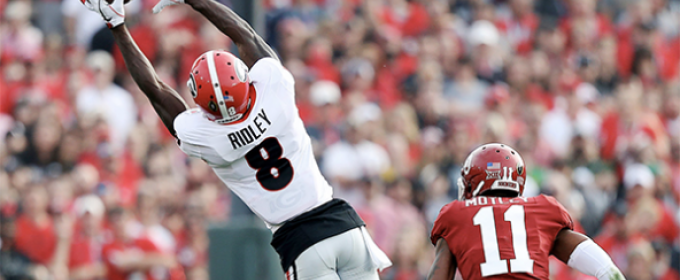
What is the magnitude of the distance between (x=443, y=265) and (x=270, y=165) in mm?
1287

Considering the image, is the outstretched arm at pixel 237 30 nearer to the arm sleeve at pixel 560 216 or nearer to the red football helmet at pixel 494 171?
the red football helmet at pixel 494 171

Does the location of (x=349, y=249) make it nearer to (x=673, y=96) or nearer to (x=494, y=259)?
(x=494, y=259)

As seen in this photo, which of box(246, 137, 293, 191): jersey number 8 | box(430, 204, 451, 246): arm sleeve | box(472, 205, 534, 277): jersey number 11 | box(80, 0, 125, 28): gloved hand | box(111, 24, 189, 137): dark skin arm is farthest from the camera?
box(80, 0, 125, 28): gloved hand

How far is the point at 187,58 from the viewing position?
39.3 ft

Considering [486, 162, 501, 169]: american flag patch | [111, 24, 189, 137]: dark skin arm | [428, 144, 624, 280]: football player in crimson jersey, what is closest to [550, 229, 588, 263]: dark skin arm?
[428, 144, 624, 280]: football player in crimson jersey

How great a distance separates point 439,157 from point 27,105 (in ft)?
16.1

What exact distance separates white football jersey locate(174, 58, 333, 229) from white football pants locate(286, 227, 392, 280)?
Result: 0.28 m

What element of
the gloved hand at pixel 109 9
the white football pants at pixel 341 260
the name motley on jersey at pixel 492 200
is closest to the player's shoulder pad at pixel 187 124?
the gloved hand at pixel 109 9

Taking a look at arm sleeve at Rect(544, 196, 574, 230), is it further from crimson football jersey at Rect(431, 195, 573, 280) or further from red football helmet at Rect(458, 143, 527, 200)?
red football helmet at Rect(458, 143, 527, 200)

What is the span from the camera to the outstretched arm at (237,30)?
6.21m

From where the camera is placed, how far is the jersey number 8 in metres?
5.75

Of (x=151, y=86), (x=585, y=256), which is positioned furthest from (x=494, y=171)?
(x=151, y=86)

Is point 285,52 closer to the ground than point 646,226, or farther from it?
farther from it

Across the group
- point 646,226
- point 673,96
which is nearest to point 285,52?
point 646,226
